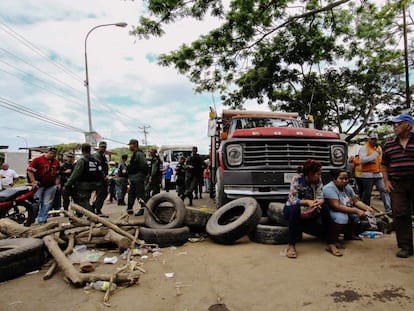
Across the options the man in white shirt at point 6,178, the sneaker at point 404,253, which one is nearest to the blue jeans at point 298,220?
the sneaker at point 404,253

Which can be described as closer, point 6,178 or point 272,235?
point 272,235

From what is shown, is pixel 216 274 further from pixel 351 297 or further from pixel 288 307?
pixel 351 297

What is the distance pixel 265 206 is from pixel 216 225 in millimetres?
1569

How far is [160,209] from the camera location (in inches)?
208

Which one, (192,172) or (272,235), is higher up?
(192,172)

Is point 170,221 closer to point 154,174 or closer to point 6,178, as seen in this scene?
point 154,174

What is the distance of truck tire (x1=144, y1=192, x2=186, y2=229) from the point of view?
4.62 m

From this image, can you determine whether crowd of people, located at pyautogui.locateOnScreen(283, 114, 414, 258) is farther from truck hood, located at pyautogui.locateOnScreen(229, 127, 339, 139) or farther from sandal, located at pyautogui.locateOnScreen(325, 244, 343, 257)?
truck hood, located at pyautogui.locateOnScreen(229, 127, 339, 139)

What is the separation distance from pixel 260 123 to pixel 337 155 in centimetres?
196

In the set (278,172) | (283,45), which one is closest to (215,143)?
(278,172)

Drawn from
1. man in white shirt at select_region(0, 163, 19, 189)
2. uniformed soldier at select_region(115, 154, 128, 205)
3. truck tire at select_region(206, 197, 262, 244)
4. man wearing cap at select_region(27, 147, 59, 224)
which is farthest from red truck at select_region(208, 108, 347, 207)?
man in white shirt at select_region(0, 163, 19, 189)

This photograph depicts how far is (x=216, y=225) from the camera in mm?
4566

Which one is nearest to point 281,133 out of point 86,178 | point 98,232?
point 98,232

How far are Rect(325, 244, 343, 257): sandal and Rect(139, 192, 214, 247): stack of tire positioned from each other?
1.88 metres
